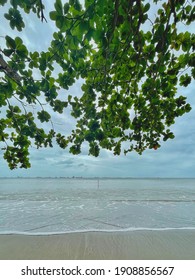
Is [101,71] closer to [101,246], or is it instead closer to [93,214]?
[101,246]

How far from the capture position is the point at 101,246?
17.6ft

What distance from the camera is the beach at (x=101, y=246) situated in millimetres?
4824

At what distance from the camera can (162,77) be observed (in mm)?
2449

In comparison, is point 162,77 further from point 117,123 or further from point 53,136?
point 53,136

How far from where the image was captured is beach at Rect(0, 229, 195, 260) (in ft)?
15.8

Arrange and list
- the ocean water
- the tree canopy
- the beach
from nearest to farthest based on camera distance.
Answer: the tree canopy
the beach
the ocean water

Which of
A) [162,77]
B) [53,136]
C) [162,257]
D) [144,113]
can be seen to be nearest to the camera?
[162,77]

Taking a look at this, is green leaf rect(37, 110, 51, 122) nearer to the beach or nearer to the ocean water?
the beach

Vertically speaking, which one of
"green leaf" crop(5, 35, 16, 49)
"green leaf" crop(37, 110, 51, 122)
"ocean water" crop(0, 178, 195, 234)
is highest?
"green leaf" crop(5, 35, 16, 49)

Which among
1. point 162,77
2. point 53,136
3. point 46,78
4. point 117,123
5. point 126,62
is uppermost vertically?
point 126,62

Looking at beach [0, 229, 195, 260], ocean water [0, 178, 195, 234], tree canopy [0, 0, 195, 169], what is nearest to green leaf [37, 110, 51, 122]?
tree canopy [0, 0, 195, 169]

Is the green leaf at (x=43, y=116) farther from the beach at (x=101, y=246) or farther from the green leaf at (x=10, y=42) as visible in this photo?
the beach at (x=101, y=246)
